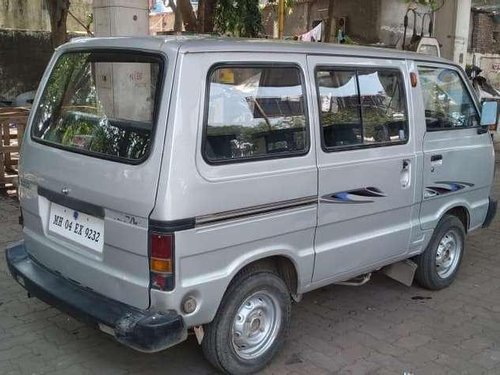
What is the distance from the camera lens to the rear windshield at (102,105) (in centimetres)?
298

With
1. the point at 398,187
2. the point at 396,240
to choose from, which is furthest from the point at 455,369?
the point at 398,187

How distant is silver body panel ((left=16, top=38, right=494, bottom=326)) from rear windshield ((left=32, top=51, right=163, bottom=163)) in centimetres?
7

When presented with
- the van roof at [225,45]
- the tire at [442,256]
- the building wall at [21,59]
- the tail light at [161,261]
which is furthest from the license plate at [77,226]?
the building wall at [21,59]

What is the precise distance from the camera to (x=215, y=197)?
296 cm

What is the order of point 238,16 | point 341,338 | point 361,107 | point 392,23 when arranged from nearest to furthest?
1. point 361,107
2. point 341,338
3. point 238,16
4. point 392,23

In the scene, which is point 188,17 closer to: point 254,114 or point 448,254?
point 448,254

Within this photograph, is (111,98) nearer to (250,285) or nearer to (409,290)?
(250,285)

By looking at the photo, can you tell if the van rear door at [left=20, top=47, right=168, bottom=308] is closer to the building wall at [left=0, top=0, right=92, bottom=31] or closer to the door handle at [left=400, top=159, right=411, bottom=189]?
the door handle at [left=400, top=159, right=411, bottom=189]

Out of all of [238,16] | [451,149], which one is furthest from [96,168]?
[238,16]

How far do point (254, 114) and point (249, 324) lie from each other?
1199 millimetres

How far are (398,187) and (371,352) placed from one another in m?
1.12

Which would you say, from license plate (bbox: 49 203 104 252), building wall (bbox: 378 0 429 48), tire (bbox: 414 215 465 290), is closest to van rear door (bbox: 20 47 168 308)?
license plate (bbox: 49 203 104 252)

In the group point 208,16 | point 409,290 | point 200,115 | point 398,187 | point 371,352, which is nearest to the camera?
point 200,115

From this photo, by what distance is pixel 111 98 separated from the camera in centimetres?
344
